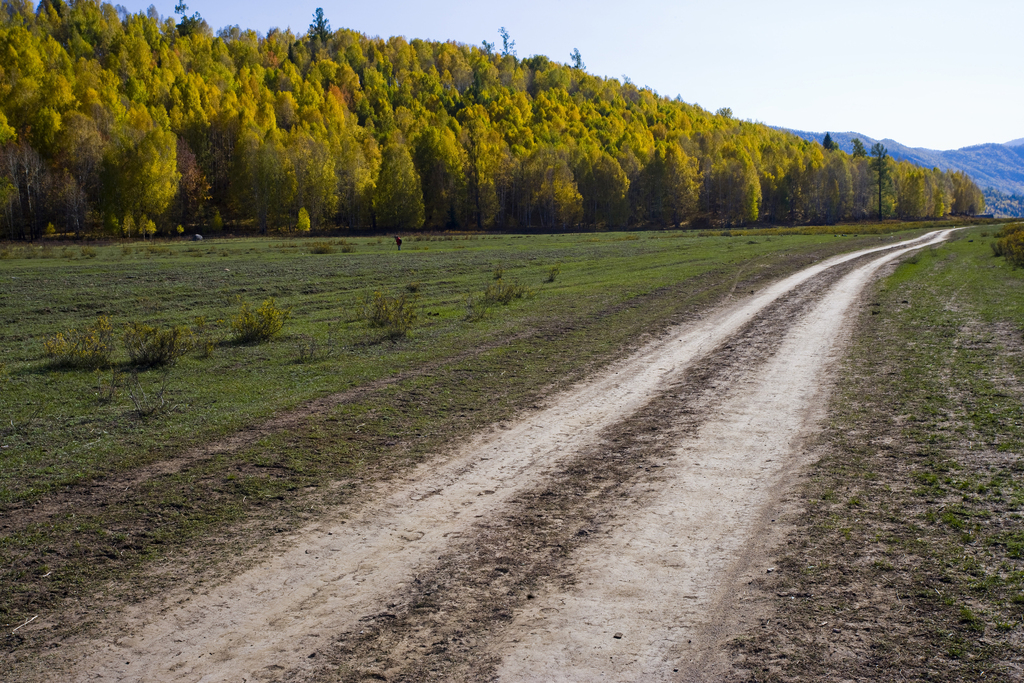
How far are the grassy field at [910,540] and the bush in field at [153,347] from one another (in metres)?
13.6

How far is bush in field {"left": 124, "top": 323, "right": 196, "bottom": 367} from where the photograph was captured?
13938 mm

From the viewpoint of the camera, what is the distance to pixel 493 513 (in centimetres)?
650

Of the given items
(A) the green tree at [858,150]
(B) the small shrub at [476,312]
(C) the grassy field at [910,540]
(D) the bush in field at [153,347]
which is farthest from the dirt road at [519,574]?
(A) the green tree at [858,150]

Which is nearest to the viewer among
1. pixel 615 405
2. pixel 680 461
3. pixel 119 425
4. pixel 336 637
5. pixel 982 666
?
pixel 982 666

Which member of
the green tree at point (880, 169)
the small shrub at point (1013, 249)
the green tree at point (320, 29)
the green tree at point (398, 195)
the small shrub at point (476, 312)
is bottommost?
the small shrub at point (476, 312)

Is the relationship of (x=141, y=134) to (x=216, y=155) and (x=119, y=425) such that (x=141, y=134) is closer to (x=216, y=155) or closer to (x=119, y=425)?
(x=216, y=155)

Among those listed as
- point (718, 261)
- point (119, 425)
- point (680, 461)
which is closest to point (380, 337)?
point (119, 425)

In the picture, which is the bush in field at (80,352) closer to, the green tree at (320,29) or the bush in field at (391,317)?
the bush in field at (391,317)

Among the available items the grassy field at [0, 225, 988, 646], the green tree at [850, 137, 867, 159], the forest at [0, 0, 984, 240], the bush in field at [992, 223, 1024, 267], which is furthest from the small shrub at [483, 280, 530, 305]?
the green tree at [850, 137, 867, 159]

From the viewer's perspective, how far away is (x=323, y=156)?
86.8 meters

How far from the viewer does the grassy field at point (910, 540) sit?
13.6ft

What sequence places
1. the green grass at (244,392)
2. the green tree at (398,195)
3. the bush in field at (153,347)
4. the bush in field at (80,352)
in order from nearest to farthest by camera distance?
the green grass at (244,392), the bush in field at (80,352), the bush in field at (153,347), the green tree at (398,195)

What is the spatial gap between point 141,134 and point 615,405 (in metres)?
90.2

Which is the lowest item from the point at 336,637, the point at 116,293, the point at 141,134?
the point at 336,637
